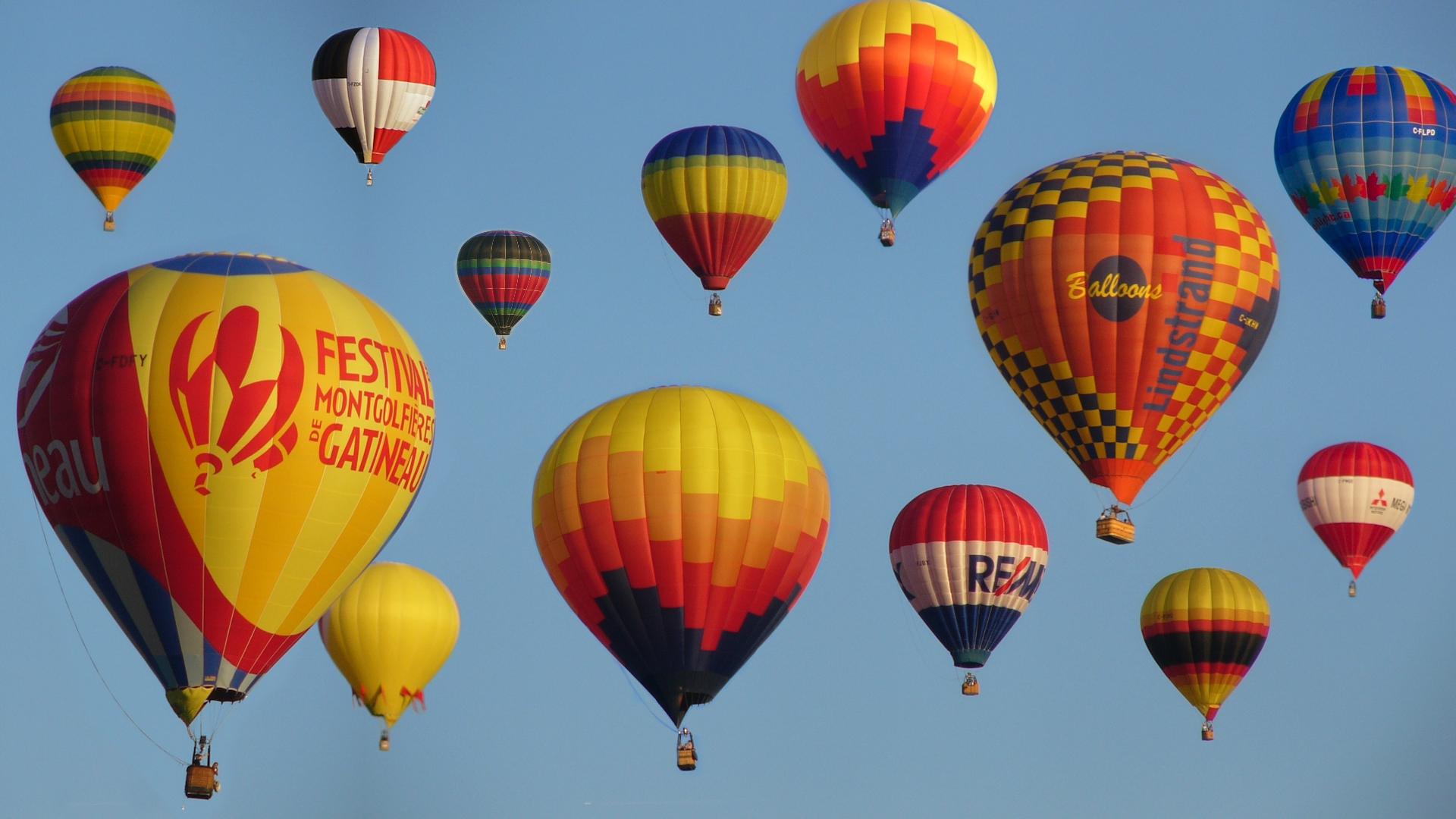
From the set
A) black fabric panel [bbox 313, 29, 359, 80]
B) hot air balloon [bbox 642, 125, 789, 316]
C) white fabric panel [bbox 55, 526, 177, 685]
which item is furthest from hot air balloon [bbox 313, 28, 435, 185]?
white fabric panel [bbox 55, 526, 177, 685]

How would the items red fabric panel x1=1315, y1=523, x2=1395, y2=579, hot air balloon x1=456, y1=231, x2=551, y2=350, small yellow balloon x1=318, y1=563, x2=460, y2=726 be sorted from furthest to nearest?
hot air balloon x1=456, y1=231, x2=551, y2=350, red fabric panel x1=1315, y1=523, x2=1395, y2=579, small yellow balloon x1=318, y1=563, x2=460, y2=726

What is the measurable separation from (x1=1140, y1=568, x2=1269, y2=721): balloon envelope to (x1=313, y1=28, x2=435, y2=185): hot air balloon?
12.8m

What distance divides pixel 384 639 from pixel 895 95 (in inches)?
409

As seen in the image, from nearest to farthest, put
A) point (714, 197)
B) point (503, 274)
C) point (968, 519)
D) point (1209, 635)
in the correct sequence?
point (714, 197)
point (968, 519)
point (1209, 635)
point (503, 274)

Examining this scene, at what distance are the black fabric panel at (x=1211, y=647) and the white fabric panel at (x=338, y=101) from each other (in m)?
13.6

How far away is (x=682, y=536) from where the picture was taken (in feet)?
80.7

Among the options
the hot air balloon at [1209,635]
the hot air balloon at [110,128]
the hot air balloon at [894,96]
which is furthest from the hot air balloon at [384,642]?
the hot air balloon at [1209,635]

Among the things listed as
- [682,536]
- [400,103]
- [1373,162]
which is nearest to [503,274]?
[400,103]

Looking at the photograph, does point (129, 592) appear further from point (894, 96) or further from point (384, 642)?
point (894, 96)

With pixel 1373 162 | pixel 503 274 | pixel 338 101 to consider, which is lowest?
pixel 503 274

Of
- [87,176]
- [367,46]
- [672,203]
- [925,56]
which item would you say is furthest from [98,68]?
[925,56]

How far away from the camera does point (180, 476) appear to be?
20.9 meters

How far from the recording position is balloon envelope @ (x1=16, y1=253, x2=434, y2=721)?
20922 millimetres

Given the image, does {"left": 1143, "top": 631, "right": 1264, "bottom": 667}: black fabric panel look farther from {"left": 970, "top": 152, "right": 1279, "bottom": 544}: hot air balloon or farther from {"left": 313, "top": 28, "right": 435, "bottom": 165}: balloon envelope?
{"left": 313, "top": 28, "right": 435, "bottom": 165}: balloon envelope
